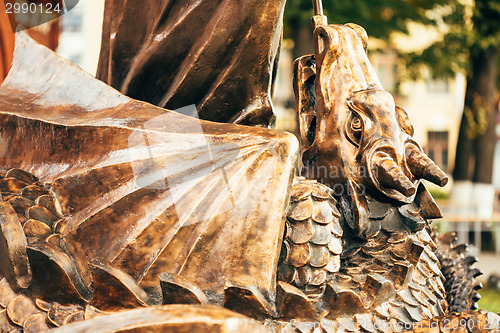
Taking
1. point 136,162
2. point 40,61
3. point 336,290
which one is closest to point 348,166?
point 336,290

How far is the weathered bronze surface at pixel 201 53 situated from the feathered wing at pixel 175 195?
1.00 feet

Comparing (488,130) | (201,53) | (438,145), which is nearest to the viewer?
(201,53)

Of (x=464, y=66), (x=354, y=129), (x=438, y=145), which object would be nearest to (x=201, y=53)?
(x=354, y=129)

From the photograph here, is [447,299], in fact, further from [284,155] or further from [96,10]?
[96,10]

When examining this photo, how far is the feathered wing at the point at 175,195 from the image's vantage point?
5.59 feet

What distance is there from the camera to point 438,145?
70.4 ft

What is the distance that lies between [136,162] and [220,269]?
403 millimetres

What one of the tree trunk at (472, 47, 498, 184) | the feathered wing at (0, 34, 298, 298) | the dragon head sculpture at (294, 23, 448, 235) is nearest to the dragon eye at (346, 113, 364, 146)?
the dragon head sculpture at (294, 23, 448, 235)

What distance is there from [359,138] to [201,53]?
62 centimetres

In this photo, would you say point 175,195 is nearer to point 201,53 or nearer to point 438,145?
point 201,53

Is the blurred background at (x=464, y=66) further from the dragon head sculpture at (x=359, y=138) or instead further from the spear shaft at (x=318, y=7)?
the dragon head sculpture at (x=359, y=138)

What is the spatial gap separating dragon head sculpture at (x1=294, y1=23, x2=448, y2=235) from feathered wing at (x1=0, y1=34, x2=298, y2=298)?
0.89 feet

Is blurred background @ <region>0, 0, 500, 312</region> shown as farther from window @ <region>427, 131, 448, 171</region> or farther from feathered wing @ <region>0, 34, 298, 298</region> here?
window @ <region>427, 131, 448, 171</region>

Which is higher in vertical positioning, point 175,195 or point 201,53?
point 201,53
